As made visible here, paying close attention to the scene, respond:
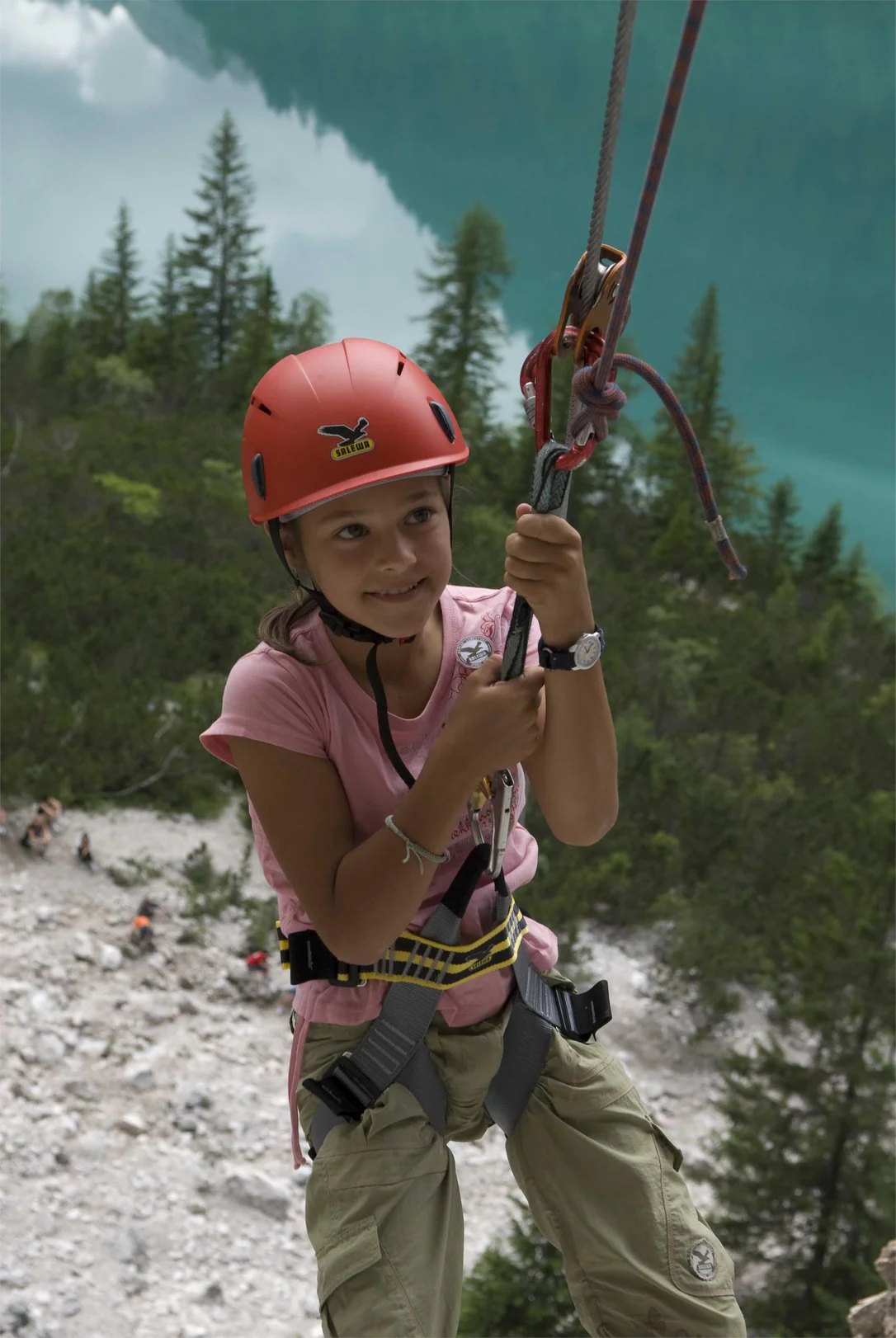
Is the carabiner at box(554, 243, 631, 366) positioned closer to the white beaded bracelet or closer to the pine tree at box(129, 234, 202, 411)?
the white beaded bracelet

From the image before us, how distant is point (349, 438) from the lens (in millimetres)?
1614

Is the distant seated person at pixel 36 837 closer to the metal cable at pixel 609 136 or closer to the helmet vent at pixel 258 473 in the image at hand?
the helmet vent at pixel 258 473

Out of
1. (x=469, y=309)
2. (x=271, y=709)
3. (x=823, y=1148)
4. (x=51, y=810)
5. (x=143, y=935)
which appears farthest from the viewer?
(x=469, y=309)

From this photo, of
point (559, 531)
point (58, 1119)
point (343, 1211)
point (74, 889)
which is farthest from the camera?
point (74, 889)

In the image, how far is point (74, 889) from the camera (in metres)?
6.41

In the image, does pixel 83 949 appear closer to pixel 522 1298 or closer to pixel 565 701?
pixel 522 1298

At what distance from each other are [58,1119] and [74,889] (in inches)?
70.4

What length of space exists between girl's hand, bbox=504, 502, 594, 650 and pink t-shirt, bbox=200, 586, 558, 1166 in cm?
26

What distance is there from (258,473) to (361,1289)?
1.23 metres

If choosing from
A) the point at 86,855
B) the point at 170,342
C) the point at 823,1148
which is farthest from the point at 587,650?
the point at 170,342

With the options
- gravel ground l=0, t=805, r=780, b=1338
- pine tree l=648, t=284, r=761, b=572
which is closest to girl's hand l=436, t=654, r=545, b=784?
gravel ground l=0, t=805, r=780, b=1338

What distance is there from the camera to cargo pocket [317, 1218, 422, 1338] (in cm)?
165

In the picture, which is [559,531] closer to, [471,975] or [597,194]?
[597,194]

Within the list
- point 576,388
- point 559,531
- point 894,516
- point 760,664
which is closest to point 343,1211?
point 559,531
